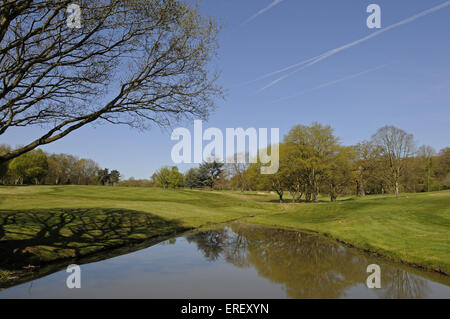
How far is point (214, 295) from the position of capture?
771 cm

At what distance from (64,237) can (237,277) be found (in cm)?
949

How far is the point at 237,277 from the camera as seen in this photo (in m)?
9.67

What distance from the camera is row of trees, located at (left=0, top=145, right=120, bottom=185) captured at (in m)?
76.8

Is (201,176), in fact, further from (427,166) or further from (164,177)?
(427,166)

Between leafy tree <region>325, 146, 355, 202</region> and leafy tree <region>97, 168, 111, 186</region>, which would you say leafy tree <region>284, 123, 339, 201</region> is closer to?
leafy tree <region>325, 146, 355, 202</region>

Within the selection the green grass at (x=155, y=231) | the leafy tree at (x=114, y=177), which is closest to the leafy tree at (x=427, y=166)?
the green grass at (x=155, y=231)

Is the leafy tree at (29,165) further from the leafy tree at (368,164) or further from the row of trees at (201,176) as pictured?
the leafy tree at (368,164)

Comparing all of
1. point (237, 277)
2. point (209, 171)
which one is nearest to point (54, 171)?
point (209, 171)

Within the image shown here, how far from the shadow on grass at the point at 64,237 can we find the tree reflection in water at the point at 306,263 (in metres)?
4.05
